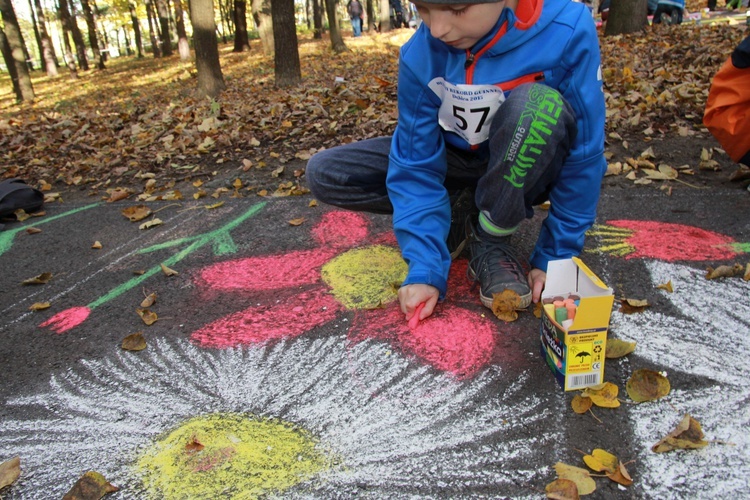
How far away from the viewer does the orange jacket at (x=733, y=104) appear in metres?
2.37

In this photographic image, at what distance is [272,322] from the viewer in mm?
1968

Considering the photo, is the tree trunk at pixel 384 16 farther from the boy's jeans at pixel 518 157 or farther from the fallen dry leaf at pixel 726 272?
the fallen dry leaf at pixel 726 272

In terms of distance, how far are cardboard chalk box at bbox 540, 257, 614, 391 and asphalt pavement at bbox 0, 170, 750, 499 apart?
0.24 ft

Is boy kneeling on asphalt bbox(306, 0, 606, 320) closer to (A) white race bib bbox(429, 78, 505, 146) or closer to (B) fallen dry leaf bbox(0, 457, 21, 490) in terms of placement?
(A) white race bib bbox(429, 78, 505, 146)

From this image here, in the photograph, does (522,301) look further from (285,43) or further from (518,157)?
(285,43)

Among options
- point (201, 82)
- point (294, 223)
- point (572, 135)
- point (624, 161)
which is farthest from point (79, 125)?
point (572, 135)

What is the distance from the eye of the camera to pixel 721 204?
258 cm

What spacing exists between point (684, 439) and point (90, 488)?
138 centimetres

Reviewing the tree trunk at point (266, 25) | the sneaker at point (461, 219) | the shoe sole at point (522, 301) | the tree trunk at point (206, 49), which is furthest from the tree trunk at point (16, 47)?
the shoe sole at point (522, 301)

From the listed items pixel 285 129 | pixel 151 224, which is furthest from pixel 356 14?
pixel 151 224

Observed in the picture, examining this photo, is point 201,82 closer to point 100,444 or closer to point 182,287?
point 182,287

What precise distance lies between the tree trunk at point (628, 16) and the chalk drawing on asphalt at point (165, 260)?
24.0 ft

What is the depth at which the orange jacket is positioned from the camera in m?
2.37

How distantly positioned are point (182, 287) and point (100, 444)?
91cm
